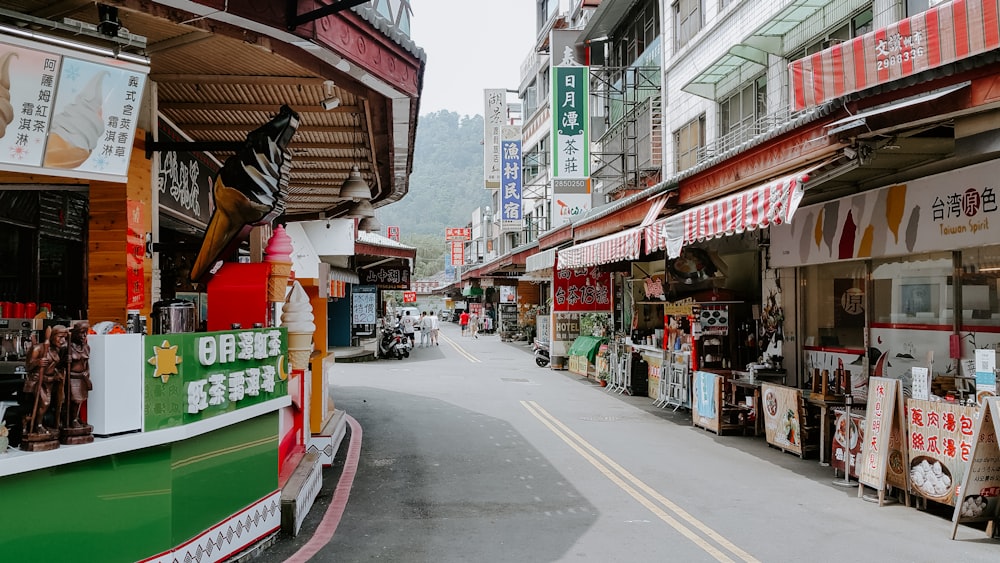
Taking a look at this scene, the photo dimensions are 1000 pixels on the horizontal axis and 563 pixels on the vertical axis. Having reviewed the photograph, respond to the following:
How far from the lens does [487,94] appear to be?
39.2m

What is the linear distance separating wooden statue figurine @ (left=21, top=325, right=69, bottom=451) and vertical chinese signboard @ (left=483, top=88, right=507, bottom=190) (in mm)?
35069

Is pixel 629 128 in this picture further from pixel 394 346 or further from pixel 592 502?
pixel 592 502

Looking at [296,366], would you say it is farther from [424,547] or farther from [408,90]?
[408,90]

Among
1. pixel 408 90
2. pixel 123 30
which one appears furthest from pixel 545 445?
pixel 123 30

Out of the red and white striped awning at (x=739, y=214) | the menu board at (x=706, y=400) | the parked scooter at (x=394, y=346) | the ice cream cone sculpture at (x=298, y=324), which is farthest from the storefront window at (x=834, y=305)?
the parked scooter at (x=394, y=346)

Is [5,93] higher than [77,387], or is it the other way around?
[5,93]

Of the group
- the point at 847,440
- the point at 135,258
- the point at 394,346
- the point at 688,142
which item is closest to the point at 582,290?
the point at 688,142

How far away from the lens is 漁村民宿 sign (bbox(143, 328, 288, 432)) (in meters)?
4.72

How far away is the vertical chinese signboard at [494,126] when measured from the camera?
128 feet

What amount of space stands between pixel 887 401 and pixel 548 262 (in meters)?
14.4

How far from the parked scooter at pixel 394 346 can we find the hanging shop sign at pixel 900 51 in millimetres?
21319

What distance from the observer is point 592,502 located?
760 centimetres

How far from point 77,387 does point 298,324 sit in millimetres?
3156

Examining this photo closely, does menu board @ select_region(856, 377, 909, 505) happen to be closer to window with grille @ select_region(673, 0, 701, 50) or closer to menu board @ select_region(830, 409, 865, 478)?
menu board @ select_region(830, 409, 865, 478)
